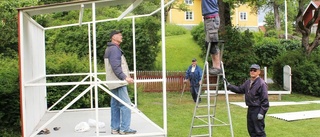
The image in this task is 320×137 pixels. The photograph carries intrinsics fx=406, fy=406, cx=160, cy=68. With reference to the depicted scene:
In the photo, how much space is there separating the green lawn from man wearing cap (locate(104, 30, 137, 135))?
2125 centimetres

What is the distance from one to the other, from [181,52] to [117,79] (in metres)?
26.0

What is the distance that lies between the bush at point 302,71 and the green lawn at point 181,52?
34.0ft

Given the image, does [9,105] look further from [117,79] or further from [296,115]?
[296,115]

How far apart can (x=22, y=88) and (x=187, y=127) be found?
4214mm

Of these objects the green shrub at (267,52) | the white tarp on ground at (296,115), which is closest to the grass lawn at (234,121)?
the white tarp on ground at (296,115)

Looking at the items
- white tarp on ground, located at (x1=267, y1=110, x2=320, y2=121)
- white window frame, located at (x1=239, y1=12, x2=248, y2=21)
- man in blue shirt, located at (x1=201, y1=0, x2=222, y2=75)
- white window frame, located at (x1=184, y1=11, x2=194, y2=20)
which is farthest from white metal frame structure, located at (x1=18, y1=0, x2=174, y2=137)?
white window frame, located at (x1=239, y1=12, x2=248, y2=21)

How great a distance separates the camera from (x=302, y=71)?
18359mm

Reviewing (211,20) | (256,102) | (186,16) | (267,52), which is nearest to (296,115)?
(256,102)

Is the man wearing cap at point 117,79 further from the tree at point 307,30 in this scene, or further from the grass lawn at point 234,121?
the tree at point 307,30

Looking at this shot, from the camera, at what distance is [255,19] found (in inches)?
2184

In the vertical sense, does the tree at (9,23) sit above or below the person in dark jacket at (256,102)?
above

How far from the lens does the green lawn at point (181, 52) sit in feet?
98.8

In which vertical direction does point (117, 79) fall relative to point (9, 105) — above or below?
above

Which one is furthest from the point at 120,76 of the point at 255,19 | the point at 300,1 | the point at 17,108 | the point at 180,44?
the point at 255,19
